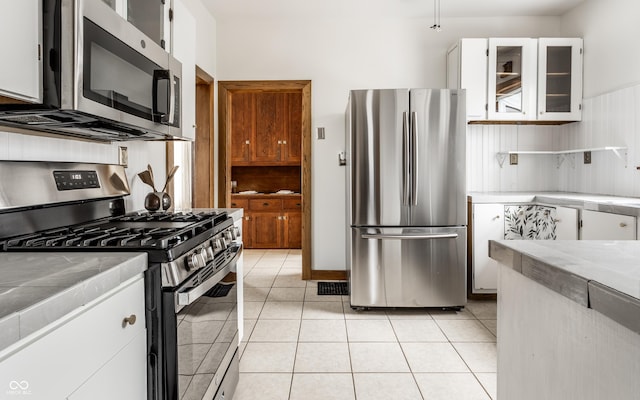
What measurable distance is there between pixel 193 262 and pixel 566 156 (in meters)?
3.87

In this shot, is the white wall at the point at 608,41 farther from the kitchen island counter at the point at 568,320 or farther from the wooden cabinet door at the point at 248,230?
the wooden cabinet door at the point at 248,230

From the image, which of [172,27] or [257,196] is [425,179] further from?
[257,196]

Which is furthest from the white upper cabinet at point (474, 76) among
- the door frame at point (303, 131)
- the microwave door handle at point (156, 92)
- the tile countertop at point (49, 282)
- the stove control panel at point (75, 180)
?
the tile countertop at point (49, 282)

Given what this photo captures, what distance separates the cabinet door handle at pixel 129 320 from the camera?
3.46 ft

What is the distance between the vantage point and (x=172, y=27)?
2.17m

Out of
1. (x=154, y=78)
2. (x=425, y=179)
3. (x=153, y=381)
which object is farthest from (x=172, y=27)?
(x=425, y=179)

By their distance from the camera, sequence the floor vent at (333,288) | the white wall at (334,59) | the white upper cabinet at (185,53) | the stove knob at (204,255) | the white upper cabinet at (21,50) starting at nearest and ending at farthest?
1. the white upper cabinet at (21,50)
2. the stove knob at (204,255)
3. the white upper cabinet at (185,53)
4. the floor vent at (333,288)
5. the white wall at (334,59)

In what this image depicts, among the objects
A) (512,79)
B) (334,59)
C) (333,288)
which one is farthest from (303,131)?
(512,79)

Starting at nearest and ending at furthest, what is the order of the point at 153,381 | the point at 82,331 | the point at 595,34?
the point at 82,331
the point at 153,381
the point at 595,34

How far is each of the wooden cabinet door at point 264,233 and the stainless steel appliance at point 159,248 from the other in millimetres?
4117

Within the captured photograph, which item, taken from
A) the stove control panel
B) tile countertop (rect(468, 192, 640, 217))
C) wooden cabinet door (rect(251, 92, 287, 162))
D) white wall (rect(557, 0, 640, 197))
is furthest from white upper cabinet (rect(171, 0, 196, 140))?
wooden cabinet door (rect(251, 92, 287, 162))

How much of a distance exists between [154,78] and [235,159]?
15.1 ft

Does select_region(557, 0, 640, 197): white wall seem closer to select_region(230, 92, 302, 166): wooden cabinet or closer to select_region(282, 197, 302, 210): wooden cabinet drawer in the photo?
select_region(282, 197, 302, 210): wooden cabinet drawer

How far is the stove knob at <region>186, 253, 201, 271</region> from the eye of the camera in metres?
1.32
